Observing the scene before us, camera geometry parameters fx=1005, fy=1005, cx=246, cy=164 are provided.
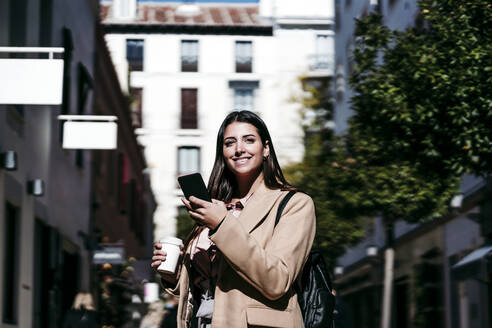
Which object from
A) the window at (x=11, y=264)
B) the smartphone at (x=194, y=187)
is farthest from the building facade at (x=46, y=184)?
the smartphone at (x=194, y=187)

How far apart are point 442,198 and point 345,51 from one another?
20004mm

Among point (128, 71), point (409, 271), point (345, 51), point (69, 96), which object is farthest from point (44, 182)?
point (345, 51)

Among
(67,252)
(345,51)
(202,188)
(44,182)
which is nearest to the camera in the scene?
(202,188)

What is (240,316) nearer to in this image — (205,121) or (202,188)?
(202,188)

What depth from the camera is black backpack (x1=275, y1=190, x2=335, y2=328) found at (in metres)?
3.50

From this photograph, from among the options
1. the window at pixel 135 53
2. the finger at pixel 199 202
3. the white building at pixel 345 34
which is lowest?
the finger at pixel 199 202

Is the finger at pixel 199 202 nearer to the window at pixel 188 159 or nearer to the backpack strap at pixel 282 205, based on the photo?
the backpack strap at pixel 282 205

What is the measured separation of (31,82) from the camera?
870cm

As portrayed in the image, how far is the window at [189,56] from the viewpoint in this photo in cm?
5103

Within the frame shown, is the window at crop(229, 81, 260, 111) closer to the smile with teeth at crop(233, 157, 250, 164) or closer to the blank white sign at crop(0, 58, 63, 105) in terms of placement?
the blank white sign at crop(0, 58, 63, 105)

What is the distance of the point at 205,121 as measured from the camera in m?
50.1

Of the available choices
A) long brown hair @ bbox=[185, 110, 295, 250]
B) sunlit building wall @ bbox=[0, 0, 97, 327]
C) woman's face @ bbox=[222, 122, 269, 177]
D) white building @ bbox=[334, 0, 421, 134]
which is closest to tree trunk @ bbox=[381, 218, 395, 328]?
sunlit building wall @ bbox=[0, 0, 97, 327]

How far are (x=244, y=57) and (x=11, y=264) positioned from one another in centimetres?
3865

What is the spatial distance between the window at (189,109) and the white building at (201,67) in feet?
0.16
